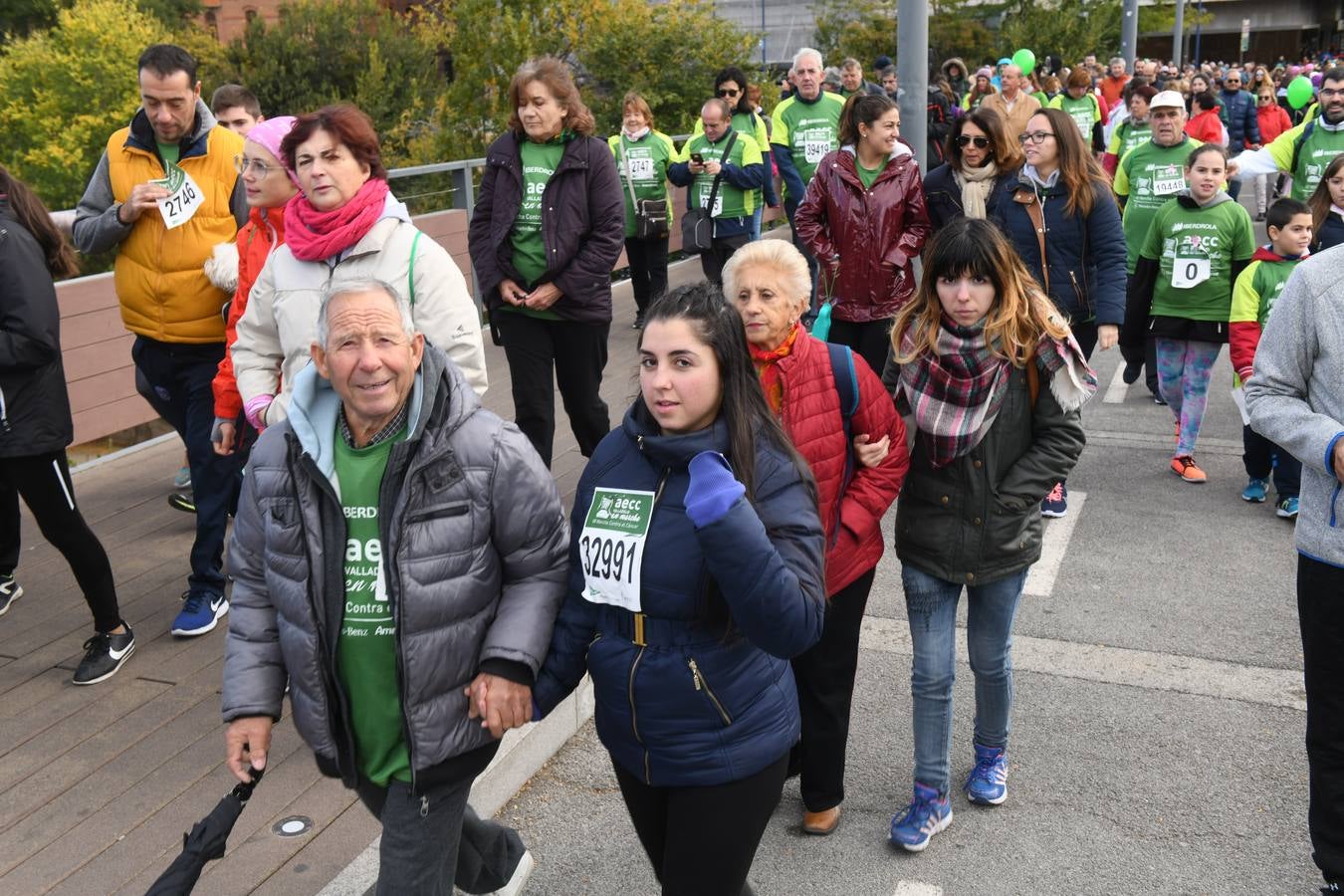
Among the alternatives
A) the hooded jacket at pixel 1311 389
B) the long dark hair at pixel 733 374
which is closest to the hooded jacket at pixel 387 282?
the long dark hair at pixel 733 374

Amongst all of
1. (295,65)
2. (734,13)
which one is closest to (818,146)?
(295,65)

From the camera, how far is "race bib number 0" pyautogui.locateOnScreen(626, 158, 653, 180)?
1076 centimetres

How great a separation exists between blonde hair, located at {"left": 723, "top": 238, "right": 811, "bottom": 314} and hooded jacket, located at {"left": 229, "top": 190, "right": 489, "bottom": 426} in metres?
0.78

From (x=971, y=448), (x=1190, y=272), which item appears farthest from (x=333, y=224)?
(x=1190, y=272)

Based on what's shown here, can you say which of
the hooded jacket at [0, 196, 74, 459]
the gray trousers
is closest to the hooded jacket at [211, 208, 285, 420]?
the hooded jacket at [0, 196, 74, 459]

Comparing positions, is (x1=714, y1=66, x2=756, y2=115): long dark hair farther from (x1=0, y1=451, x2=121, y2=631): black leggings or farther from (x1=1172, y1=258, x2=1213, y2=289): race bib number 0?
(x1=0, y1=451, x2=121, y2=631): black leggings

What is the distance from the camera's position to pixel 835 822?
408 centimetres

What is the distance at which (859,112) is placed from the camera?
263 inches

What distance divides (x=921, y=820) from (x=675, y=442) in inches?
71.9

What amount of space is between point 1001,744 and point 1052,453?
974mm

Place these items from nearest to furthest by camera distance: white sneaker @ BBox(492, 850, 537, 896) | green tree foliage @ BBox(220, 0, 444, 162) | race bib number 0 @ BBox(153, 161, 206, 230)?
white sneaker @ BBox(492, 850, 537, 896)
race bib number 0 @ BBox(153, 161, 206, 230)
green tree foliage @ BBox(220, 0, 444, 162)

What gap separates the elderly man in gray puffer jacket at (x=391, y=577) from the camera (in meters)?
2.79

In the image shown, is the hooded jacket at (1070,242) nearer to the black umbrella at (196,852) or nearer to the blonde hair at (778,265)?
the blonde hair at (778,265)

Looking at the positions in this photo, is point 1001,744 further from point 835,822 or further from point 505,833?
point 505,833
